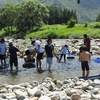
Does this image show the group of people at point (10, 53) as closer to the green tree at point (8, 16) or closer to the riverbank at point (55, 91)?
the riverbank at point (55, 91)

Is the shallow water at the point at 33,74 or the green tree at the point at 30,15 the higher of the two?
the green tree at the point at 30,15

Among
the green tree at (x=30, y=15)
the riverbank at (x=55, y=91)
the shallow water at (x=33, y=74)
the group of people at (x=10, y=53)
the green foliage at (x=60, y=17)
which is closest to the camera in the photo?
the riverbank at (x=55, y=91)

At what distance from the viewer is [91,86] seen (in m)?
13.5

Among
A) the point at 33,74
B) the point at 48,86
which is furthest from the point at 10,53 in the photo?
the point at 48,86


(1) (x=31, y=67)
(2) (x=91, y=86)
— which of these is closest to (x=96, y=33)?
(1) (x=31, y=67)

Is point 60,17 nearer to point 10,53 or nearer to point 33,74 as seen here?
point 10,53

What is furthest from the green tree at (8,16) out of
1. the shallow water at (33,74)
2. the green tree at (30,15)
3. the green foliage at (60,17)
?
the shallow water at (33,74)

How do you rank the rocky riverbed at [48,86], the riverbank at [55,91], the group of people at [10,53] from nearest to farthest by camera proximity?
the riverbank at [55,91] → the rocky riverbed at [48,86] → the group of people at [10,53]

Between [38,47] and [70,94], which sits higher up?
[38,47]

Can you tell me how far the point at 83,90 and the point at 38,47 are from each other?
7428mm

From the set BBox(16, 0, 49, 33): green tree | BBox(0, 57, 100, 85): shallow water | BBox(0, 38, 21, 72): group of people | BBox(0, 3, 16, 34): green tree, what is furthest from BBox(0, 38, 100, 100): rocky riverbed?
BBox(0, 3, 16, 34): green tree

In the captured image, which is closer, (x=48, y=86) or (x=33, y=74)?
(x=48, y=86)

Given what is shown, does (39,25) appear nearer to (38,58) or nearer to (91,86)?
(38,58)

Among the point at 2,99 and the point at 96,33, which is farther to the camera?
the point at 96,33
